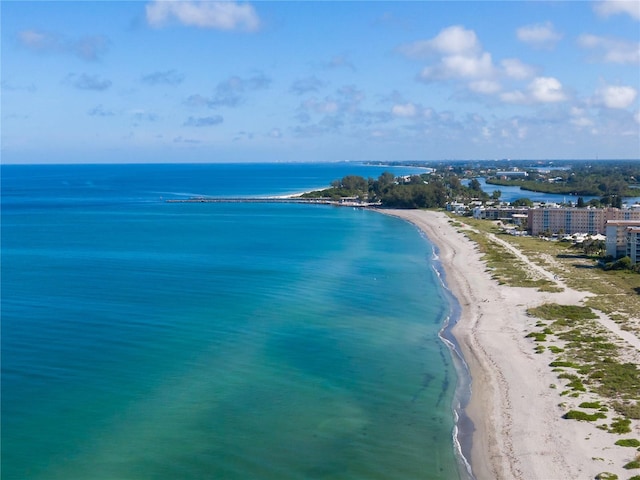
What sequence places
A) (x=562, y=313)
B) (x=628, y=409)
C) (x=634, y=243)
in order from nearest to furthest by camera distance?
1. (x=628, y=409)
2. (x=562, y=313)
3. (x=634, y=243)

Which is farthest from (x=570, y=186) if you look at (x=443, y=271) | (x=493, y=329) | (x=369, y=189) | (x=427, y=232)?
(x=493, y=329)

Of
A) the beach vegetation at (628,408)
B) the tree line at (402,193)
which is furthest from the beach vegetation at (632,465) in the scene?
the tree line at (402,193)

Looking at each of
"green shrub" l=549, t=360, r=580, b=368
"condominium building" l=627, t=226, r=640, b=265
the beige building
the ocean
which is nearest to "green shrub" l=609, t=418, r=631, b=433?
the ocean

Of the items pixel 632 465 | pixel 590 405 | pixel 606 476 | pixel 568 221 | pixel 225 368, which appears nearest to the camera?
pixel 606 476

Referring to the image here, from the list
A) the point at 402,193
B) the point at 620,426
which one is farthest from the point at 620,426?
the point at 402,193

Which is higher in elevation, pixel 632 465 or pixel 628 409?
pixel 628 409

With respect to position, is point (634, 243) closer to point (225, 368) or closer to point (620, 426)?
point (620, 426)

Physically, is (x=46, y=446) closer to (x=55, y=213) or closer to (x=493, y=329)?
(x=493, y=329)

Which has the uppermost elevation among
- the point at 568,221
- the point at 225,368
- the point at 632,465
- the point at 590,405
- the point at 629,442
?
the point at 568,221
